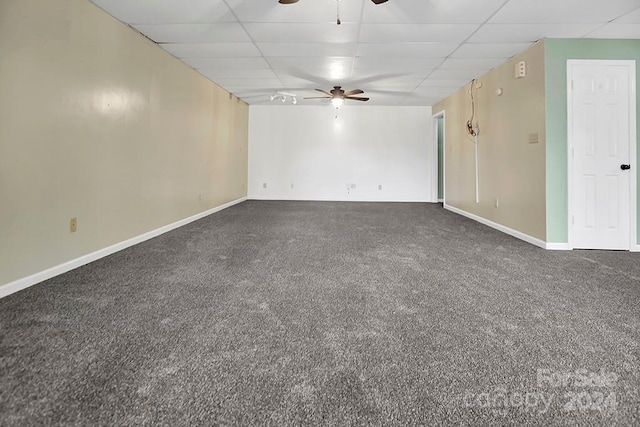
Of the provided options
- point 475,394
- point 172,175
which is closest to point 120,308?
point 475,394

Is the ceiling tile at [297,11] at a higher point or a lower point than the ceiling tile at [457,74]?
lower

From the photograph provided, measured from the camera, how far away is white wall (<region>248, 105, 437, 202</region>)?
27.4 ft

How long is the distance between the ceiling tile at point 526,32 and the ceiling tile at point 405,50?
0.41 meters

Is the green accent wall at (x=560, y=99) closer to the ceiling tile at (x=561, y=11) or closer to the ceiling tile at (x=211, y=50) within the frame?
the ceiling tile at (x=561, y=11)

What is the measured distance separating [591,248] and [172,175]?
510cm

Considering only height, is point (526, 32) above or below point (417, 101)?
below

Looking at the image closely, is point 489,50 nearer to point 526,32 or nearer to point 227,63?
point 526,32

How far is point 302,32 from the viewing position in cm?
369

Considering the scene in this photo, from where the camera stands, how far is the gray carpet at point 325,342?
1191 mm

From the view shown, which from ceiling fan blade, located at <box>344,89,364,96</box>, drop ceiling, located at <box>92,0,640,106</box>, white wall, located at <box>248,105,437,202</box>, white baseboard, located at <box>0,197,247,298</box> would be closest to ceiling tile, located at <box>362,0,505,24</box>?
drop ceiling, located at <box>92,0,640,106</box>

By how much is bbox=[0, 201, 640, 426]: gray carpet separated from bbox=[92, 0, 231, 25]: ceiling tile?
2.30 metres

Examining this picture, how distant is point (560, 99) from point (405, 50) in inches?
71.6

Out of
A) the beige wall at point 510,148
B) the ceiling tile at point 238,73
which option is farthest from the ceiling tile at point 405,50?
the ceiling tile at point 238,73

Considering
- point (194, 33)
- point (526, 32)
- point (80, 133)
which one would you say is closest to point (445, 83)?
point (526, 32)
